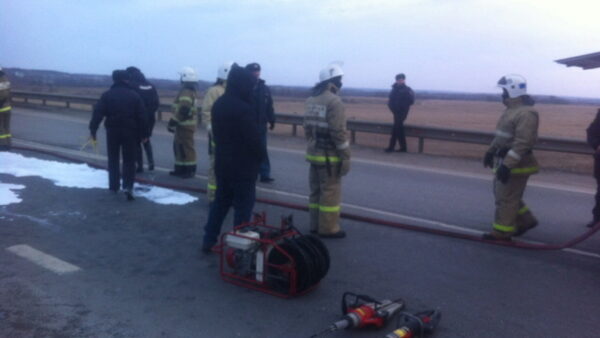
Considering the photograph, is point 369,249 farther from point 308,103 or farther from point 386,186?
point 386,186

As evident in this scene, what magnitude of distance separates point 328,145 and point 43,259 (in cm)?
334

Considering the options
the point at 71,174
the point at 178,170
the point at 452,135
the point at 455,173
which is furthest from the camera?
the point at 452,135

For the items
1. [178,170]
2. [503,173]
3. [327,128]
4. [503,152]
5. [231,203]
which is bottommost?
[178,170]

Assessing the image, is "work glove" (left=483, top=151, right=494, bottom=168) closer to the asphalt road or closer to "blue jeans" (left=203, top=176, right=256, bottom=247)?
the asphalt road

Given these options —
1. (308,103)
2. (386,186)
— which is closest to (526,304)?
(308,103)

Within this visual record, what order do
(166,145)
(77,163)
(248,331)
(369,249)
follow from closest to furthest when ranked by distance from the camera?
(248,331) < (369,249) < (77,163) < (166,145)

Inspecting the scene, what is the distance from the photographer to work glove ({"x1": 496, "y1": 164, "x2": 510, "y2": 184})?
6.94 m

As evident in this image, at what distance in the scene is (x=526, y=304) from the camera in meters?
5.28

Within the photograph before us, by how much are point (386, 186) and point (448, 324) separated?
614cm

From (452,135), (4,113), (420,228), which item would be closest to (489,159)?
(420,228)

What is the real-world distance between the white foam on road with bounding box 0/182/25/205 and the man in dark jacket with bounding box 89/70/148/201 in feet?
4.49

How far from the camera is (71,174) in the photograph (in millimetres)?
10922

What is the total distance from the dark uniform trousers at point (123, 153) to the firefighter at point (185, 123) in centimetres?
141

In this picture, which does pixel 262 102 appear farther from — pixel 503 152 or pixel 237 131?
pixel 503 152
